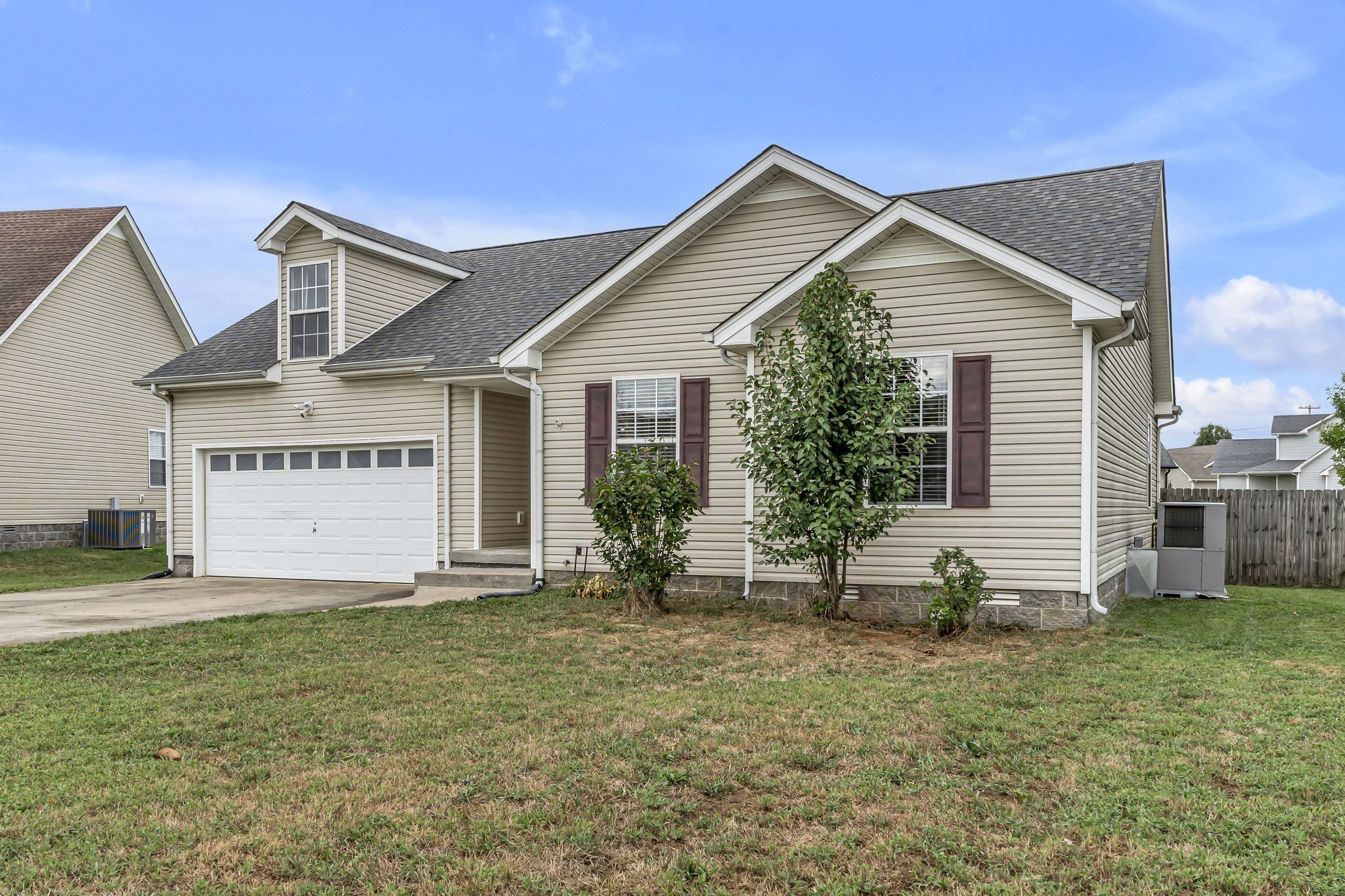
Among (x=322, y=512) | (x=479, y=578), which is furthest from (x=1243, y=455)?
(x=322, y=512)

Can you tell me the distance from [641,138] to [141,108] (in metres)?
10.8

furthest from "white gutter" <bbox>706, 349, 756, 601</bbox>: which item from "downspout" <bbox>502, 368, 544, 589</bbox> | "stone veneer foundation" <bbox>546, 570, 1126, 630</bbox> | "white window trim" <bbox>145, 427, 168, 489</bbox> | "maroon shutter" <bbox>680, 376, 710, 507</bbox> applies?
"white window trim" <bbox>145, 427, 168, 489</bbox>

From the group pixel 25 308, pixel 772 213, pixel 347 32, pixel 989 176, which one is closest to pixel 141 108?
pixel 25 308

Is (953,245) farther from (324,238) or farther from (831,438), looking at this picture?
(324,238)

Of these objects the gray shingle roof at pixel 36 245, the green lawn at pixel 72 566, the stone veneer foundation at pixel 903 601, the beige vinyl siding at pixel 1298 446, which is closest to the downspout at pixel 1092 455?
the stone veneer foundation at pixel 903 601

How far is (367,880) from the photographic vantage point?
3184mm

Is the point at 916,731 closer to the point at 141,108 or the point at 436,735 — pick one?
the point at 436,735

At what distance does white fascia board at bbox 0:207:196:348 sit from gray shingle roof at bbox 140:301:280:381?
5858 millimetres

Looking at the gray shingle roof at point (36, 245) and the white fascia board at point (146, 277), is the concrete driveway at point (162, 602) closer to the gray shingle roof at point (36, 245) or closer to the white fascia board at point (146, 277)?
the white fascia board at point (146, 277)

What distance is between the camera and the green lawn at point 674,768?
3.28 m

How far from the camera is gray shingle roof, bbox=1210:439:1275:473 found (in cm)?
4006

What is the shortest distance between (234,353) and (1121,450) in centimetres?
1405

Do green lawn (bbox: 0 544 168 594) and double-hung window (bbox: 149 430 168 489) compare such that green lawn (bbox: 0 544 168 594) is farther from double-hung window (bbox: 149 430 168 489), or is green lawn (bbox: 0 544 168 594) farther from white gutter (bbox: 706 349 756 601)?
white gutter (bbox: 706 349 756 601)

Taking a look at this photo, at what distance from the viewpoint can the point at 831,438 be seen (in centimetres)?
856
